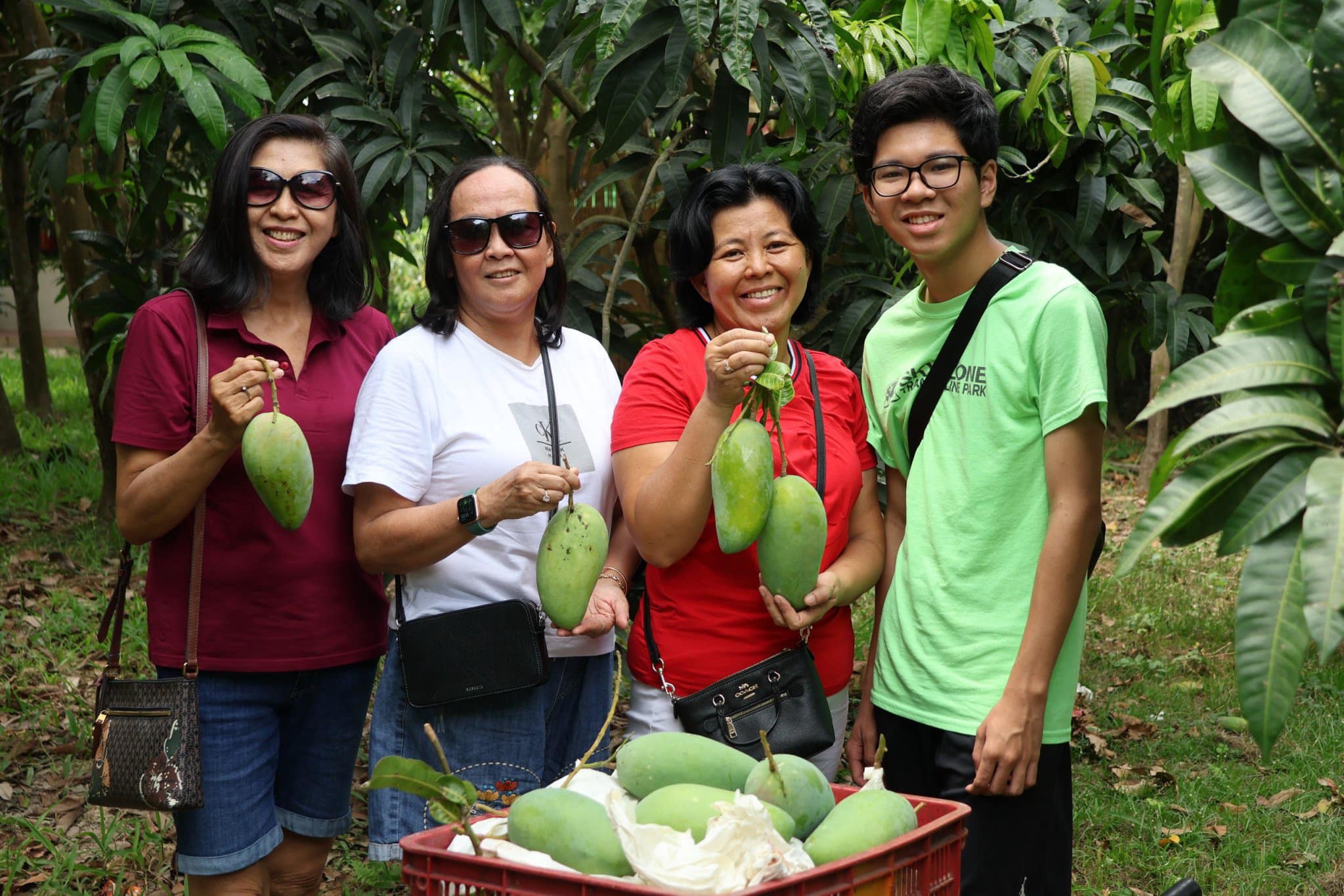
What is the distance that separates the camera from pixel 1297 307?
1.09m

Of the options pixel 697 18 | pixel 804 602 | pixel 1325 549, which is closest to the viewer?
pixel 1325 549

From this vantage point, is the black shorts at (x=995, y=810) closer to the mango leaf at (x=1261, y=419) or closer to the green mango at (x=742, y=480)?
the green mango at (x=742, y=480)

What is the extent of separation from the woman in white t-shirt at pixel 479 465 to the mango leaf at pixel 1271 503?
3.45 feet

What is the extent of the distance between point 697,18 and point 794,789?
1659 mm

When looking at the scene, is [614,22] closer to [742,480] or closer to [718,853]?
[742,480]

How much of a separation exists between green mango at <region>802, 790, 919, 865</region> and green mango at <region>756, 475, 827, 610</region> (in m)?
0.50

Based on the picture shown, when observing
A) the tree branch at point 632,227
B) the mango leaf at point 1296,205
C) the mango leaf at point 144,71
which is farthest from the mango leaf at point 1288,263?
the mango leaf at point 144,71

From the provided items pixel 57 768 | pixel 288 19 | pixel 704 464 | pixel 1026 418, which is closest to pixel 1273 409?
pixel 1026 418

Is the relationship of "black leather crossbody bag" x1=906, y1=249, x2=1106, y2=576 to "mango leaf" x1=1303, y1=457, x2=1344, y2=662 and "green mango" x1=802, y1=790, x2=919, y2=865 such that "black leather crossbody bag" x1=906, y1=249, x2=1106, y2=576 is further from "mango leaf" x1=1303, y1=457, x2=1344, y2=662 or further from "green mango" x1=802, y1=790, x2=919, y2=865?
"mango leaf" x1=1303, y1=457, x2=1344, y2=662

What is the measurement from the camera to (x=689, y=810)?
1140mm

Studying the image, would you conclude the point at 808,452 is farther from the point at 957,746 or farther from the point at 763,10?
the point at 763,10

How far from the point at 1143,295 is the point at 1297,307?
2.04 meters

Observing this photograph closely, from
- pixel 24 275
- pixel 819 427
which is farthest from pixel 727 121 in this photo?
pixel 24 275

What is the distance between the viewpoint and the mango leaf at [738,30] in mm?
2355
